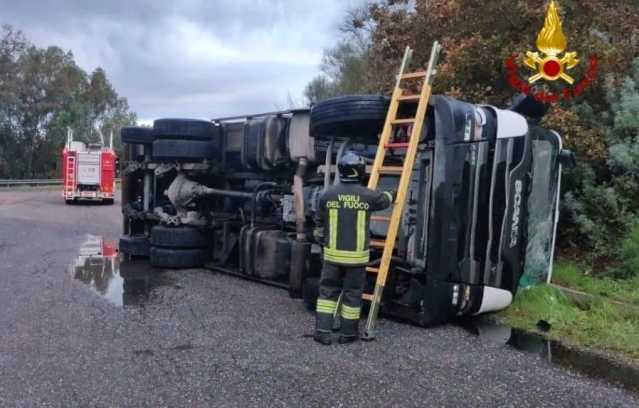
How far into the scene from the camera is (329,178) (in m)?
6.36

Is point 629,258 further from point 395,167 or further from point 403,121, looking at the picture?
point 403,121

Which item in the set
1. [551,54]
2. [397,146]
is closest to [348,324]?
[397,146]

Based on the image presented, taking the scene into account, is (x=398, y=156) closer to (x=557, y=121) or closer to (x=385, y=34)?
(x=557, y=121)

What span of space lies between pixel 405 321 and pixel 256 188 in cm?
284

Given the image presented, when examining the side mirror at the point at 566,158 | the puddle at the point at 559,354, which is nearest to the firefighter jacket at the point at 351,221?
the puddle at the point at 559,354

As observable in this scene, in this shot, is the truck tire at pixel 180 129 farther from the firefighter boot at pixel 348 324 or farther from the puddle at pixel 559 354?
the puddle at pixel 559 354

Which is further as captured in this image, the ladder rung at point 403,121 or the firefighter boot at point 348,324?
the ladder rung at point 403,121

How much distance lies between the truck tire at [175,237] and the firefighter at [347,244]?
144 inches

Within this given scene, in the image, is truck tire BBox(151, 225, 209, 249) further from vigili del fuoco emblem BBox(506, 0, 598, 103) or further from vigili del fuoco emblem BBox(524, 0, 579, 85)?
vigili del fuoco emblem BBox(524, 0, 579, 85)

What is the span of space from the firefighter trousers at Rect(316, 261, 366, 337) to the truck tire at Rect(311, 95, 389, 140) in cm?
138

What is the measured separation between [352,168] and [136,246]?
5066mm

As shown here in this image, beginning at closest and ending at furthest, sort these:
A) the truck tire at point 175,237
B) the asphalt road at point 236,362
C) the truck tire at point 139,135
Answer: the asphalt road at point 236,362
the truck tire at point 175,237
the truck tire at point 139,135

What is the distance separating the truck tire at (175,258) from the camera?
8.23 metres

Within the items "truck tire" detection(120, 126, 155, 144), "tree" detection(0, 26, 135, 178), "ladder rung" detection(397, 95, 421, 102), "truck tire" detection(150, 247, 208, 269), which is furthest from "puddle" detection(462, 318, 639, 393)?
"tree" detection(0, 26, 135, 178)
